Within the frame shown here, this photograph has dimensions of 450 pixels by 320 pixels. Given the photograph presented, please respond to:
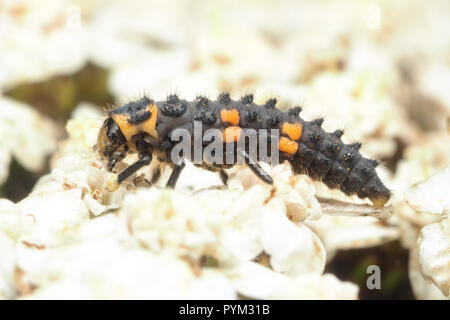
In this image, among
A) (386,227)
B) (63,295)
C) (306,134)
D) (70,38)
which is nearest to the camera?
(63,295)

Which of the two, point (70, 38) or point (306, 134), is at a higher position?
point (70, 38)

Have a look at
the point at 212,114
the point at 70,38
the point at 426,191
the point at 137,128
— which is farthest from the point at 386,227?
the point at 70,38

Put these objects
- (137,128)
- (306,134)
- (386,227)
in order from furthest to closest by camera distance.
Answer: (386,227)
(306,134)
(137,128)

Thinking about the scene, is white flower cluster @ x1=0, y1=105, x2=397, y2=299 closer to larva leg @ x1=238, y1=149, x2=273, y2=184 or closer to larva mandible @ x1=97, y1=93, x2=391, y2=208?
larva leg @ x1=238, y1=149, x2=273, y2=184

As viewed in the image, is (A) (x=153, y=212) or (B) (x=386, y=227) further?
(B) (x=386, y=227)

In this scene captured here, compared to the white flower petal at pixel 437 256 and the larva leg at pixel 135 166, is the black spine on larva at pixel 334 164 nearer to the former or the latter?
the white flower petal at pixel 437 256

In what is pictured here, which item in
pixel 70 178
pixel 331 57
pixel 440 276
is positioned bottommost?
pixel 440 276

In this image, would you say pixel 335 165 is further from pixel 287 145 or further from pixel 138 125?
pixel 138 125

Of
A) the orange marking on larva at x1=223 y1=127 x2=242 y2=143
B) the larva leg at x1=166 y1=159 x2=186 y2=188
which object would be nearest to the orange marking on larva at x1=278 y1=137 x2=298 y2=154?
the orange marking on larva at x1=223 y1=127 x2=242 y2=143

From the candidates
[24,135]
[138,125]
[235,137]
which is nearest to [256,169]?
[235,137]

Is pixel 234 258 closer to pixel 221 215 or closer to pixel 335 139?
pixel 221 215
